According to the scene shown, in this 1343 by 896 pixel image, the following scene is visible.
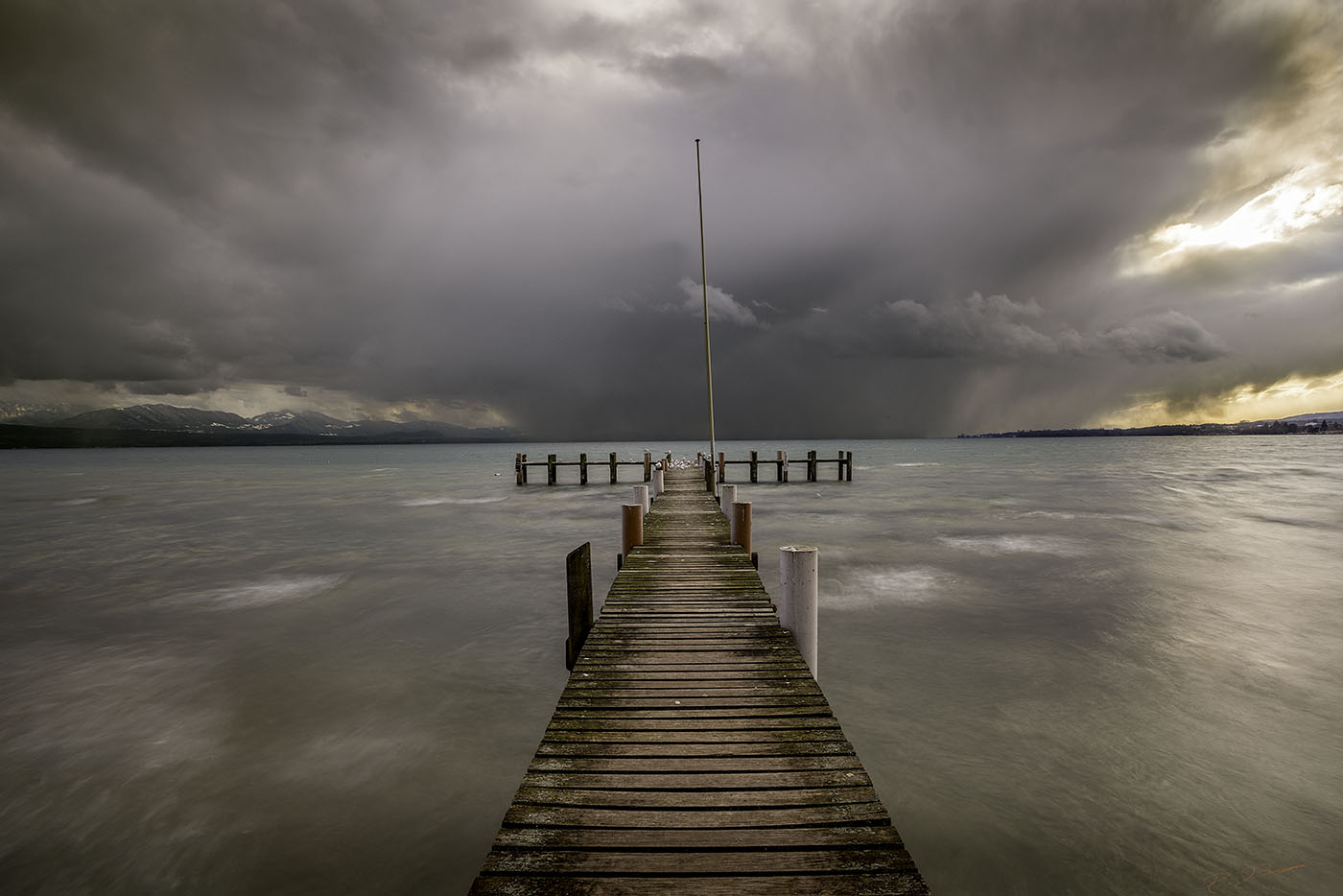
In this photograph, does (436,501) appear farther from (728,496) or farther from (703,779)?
(703,779)

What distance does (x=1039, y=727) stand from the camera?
24.4 feet

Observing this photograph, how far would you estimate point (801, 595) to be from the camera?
6.48m

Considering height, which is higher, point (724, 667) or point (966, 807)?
point (724, 667)

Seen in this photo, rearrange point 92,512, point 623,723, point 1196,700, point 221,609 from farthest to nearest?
1. point 92,512
2. point 221,609
3. point 1196,700
4. point 623,723

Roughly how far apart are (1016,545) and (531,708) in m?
17.7

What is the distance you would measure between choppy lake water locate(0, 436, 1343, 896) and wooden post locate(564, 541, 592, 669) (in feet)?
3.84

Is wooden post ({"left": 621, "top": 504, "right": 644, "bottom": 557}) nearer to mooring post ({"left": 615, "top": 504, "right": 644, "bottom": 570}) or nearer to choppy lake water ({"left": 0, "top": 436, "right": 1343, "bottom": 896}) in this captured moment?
mooring post ({"left": 615, "top": 504, "right": 644, "bottom": 570})

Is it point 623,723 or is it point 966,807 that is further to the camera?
point 966,807

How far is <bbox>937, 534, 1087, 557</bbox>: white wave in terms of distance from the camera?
61.3 feet

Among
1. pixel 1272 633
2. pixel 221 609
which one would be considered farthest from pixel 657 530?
pixel 1272 633

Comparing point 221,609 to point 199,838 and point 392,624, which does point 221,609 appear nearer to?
point 392,624

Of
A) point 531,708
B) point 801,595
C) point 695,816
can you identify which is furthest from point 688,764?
point 531,708

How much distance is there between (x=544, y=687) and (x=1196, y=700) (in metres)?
9.20

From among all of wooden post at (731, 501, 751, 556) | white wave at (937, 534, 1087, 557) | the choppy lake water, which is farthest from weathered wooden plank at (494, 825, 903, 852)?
white wave at (937, 534, 1087, 557)
